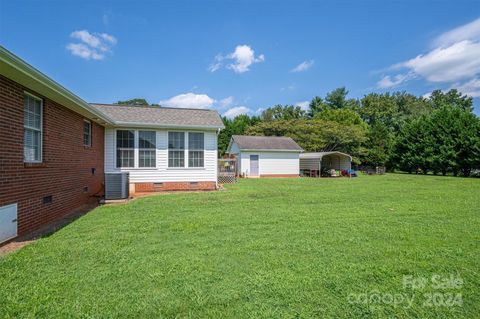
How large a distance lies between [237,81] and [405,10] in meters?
15.3

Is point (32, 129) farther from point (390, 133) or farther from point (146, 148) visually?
point (390, 133)

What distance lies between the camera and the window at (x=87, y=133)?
889cm

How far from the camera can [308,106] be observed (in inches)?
2071

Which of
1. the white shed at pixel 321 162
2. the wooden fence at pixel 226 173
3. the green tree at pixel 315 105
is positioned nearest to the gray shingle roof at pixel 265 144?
the white shed at pixel 321 162

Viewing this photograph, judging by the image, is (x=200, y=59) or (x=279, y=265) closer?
(x=279, y=265)

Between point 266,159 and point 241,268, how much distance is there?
2029cm

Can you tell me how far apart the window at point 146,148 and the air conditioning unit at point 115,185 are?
8.57 feet

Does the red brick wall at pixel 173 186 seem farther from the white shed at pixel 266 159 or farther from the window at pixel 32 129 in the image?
the white shed at pixel 266 159

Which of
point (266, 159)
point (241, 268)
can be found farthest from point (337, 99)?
point (241, 268)

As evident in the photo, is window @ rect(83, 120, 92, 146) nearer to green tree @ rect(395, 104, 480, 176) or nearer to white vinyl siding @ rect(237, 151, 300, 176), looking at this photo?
white vinyl siding @ rect(237, 151, 300, 176)

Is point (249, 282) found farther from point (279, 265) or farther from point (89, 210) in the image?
point (89, 210)

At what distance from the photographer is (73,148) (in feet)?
25.5

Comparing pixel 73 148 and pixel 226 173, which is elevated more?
pixel 73 148

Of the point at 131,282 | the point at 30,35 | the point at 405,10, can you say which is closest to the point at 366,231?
the point at 131,282
